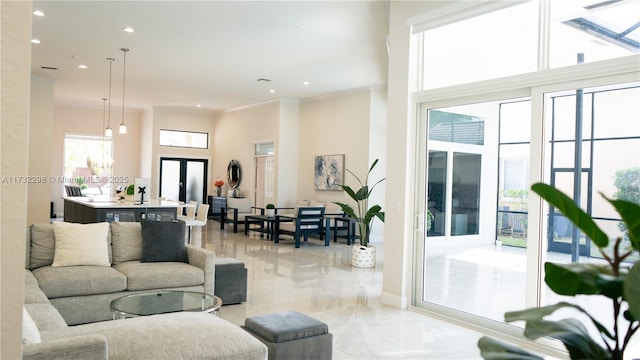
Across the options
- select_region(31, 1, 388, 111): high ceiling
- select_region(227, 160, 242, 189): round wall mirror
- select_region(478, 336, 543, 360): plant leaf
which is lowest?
select_region(478, 336, 543, 360): plant leaf

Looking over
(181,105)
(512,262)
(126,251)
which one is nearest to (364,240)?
(512,262)

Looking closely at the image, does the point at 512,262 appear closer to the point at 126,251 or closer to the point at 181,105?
the point at 126,251

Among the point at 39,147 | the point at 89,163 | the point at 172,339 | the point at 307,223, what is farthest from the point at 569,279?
the point at 89,163

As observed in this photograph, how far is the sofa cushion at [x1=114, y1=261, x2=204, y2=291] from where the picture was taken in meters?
4.36

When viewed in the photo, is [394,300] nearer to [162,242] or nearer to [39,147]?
[162,242]

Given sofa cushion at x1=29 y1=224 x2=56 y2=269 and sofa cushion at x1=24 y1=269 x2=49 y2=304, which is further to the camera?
sofa cushion at x1=29 y1=224 x2=56 y2=269

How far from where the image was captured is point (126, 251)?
4781mm

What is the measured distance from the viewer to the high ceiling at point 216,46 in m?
6.02

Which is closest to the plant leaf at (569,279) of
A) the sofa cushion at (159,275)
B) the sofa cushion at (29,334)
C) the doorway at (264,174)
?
the sofa cushion at (29,334)

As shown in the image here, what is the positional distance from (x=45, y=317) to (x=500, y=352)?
9.75 feet

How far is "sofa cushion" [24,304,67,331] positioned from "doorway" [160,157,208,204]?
12071 mm

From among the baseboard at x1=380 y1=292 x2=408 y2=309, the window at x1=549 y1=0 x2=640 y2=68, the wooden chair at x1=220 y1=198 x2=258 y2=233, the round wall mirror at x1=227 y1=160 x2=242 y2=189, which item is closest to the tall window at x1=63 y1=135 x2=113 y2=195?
the round wall mirror at x1=227 y1=160 x2=242 y2=189

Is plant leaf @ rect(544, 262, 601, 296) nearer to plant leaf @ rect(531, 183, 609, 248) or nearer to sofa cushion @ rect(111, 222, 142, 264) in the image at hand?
plant leaf @ rect(531, 183, 609, 248)

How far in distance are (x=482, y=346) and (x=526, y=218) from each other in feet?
11.5
